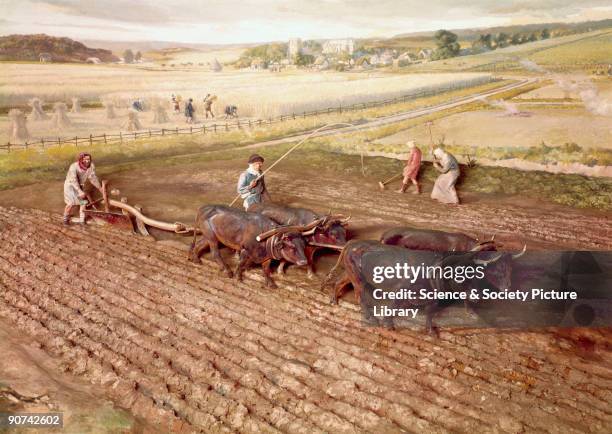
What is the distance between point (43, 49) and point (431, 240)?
51.1ft

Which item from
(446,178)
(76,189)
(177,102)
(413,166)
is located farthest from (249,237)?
(177,102)

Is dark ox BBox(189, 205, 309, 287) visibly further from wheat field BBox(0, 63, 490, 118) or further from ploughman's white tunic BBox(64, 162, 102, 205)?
wheat field BBox(0, 63, 490, 118)

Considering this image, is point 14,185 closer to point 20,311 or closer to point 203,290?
point 20,311

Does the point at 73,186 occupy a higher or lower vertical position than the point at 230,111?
lower

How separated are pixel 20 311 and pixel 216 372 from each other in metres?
3.41

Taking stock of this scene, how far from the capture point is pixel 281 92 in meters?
19.3

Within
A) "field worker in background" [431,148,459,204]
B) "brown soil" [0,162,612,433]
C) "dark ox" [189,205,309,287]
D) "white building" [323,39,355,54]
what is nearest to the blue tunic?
"dark ox" [189,205,309,287]

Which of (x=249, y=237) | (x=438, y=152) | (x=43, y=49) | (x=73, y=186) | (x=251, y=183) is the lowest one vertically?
(x=249, y=237)

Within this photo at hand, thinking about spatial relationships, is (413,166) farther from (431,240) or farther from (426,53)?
(426,53)

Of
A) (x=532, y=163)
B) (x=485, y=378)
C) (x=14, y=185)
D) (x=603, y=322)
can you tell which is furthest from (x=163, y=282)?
(x=532, y=163)

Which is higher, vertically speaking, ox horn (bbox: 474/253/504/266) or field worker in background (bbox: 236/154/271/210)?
field worker in background (bbox: 236/154/271/210)

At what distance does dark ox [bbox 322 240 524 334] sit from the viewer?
667 centimetres

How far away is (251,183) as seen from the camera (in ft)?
33.0

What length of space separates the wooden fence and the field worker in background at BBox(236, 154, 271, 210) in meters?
8.38
